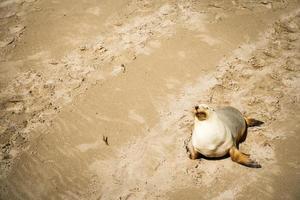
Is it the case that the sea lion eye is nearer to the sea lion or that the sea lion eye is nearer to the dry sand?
the sea lion

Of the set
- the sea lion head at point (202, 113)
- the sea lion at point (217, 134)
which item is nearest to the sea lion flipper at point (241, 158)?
the sea lion at point (217, 134)

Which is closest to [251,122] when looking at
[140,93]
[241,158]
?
[241,158]

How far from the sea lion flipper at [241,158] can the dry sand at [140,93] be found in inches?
5.3

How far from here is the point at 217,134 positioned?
10.2ft

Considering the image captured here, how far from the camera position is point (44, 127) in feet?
13.6

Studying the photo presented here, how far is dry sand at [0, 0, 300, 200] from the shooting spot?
3.46 m

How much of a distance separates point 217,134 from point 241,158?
435 mm

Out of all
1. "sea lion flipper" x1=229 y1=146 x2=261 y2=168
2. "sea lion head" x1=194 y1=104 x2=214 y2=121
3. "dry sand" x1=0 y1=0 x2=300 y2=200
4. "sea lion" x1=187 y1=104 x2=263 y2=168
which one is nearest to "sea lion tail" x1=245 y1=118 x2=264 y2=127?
"dry sand" x1=0 y1=0 x2=300 y2=200

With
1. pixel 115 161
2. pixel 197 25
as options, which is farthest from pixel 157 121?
pixel 197 25

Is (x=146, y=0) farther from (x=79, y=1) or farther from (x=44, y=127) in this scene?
(x=44, y=127)

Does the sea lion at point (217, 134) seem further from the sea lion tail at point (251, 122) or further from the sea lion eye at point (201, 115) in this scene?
Answer: the sea lion tail at point (251, 122)

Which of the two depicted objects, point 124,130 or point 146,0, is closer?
point 124,130

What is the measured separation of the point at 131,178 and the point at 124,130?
0.72 m

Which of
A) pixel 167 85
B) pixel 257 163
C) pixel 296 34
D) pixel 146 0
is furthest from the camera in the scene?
pixel 146 0
